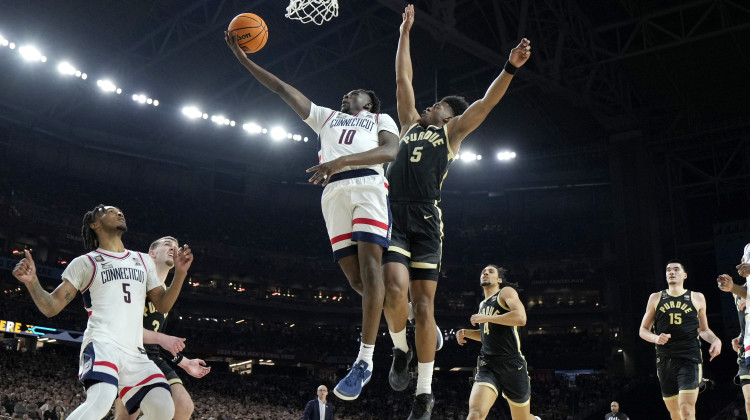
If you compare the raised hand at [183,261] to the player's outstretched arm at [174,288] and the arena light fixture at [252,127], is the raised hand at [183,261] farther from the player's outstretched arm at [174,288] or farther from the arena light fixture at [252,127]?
the arena light fixture at [252,127]

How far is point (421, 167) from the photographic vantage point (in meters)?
6.55

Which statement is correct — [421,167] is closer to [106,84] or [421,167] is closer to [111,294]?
[111,294]

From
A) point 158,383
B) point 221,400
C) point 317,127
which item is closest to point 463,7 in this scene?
point 221,400

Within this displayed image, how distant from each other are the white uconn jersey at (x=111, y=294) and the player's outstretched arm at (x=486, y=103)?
3.21 metres

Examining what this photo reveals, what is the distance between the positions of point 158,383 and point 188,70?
27868 millimetres

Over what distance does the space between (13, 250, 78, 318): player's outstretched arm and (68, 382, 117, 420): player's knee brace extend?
27.2 inches

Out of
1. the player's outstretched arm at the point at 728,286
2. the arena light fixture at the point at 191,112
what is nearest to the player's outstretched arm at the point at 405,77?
the player's outstretched arm at the point at 728,286

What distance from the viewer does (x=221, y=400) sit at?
2977 cm

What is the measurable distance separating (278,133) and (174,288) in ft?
105

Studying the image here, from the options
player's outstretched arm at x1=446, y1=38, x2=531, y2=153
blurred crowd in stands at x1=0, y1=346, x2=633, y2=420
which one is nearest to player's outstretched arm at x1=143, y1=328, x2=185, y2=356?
player's outstretched arm at x1=446, y1=38, x2=531, y2=153

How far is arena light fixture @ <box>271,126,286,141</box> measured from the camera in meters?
37.6

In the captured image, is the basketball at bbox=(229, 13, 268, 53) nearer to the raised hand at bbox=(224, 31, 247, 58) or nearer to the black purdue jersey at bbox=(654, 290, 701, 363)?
the raised hand at bbox=(224, 31, 247, 58)

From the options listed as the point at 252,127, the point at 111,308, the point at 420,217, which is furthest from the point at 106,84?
the point at 420,217

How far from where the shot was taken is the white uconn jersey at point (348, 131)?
243 inches
